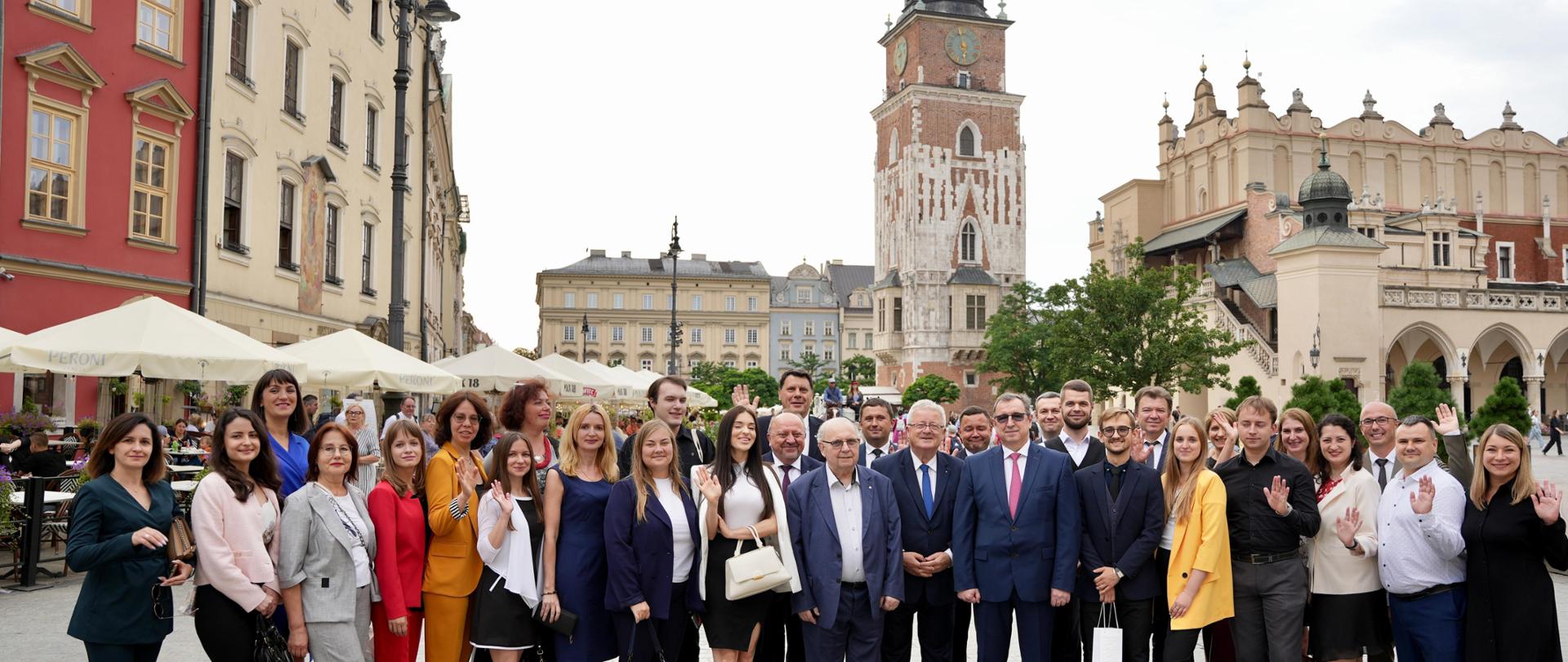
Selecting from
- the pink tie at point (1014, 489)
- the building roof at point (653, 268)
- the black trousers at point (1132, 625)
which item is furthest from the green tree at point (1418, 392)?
the building roof at point (653, 268)

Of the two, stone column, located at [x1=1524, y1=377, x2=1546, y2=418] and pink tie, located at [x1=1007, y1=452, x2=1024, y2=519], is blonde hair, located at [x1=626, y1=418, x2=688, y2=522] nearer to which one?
pink tie, located at [x1=1007, y1=452, x2=1024, y2=519]

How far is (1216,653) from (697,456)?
3.66m

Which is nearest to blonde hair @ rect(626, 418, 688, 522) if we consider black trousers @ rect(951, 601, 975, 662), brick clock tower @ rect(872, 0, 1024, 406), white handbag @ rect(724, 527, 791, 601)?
white handbag @ rect(724, 527, 791, 601)

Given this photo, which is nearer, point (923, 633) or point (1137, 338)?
point (923, 633)

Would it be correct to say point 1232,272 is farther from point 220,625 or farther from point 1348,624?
point 220,625

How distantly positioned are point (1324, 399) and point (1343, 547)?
51.2ft

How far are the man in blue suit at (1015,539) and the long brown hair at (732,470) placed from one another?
1228mm

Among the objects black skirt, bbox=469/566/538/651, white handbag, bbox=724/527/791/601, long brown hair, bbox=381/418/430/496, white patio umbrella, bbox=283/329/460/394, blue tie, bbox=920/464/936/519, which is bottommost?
black skirt, bbox=469/566/538/651

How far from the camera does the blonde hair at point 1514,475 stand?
6.20 meters

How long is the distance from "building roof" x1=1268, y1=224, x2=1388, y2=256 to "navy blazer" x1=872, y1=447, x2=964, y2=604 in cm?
3672

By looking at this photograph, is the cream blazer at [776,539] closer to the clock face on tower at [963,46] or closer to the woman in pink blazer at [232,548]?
the woman in pink blazer at [232,548]

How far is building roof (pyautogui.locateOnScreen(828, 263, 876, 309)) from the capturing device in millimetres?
107562

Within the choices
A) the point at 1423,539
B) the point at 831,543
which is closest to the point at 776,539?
the point at 831,543

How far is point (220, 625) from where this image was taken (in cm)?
561
